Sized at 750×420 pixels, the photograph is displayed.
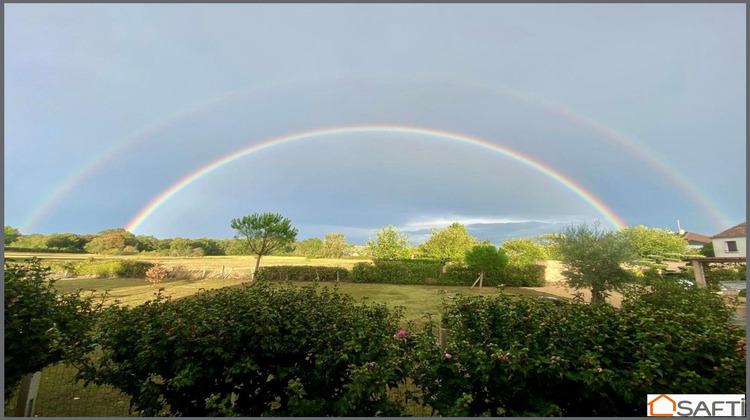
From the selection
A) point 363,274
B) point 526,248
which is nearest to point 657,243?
point 526,248

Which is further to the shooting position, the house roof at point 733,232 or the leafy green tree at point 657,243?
the leafy green tree at point 657,243

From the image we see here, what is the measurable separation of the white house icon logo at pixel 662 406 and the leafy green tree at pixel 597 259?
12896mm

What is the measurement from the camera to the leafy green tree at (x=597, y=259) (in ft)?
43.3

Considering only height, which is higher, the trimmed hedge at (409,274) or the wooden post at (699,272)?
the wooden post at (699,272)

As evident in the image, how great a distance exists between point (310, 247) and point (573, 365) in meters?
62.6

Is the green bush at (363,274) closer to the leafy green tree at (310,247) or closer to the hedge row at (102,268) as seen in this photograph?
the hedge row at (102,268)

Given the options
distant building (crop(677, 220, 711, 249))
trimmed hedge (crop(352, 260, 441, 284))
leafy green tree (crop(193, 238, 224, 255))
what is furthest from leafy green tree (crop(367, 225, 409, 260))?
distant building (crop(677, 220, 711, 249))

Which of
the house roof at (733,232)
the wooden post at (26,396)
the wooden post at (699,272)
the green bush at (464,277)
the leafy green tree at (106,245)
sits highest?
the house roof at (733,232)

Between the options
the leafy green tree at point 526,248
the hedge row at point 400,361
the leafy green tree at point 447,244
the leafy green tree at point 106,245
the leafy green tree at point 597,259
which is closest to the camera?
the hedge row at point 400,361

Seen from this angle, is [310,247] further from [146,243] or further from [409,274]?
[409,274]

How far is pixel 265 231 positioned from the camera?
73.5ft

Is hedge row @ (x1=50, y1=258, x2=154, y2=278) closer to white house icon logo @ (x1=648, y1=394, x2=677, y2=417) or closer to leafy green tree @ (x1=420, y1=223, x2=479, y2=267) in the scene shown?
leafy green tree @ (x1=420, y1=223, x2=479, y2=267)

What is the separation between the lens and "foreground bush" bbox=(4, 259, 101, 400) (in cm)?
290

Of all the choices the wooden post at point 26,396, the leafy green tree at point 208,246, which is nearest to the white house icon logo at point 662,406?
the wooden post at point 26,396
